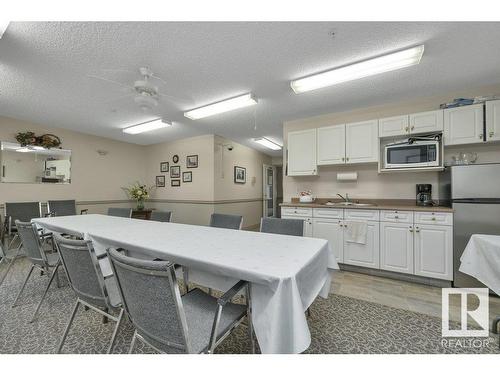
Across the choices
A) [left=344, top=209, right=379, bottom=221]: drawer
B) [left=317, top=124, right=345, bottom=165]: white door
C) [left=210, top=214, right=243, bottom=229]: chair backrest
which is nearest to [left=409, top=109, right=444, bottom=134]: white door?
[left=317, top=124, right=345, bottom=165]: white door

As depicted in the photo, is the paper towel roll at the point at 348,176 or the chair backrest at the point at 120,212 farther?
the paper towel roll at the point at 348,176

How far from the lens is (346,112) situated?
11.6 feet

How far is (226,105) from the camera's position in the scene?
9.96ft

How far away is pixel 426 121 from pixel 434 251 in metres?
1.62

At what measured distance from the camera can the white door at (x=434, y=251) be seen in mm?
2443

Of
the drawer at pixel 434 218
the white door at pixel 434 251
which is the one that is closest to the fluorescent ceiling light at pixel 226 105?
the drawer at pixel 434 218

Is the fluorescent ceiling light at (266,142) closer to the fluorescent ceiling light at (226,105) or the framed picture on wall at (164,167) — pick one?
the fluorescent ceiling light at (226,105)

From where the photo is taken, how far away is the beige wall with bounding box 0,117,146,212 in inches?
154

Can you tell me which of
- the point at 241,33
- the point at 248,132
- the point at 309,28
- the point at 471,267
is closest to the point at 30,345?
the point at 241,33

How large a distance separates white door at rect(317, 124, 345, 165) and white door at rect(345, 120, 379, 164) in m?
0.07

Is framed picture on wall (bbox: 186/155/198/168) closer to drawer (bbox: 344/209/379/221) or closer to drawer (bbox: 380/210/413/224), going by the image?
drawer (bbox: 344/209/379/221)

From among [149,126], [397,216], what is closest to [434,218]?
[397,216]

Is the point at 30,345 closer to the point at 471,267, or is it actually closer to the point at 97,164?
the point at 471,267

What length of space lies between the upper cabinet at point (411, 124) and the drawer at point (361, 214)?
1086 mm
